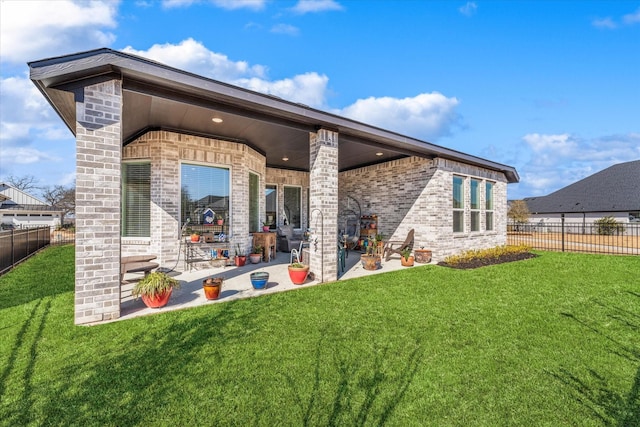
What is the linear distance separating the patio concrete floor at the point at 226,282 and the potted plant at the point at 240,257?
0.15 meters

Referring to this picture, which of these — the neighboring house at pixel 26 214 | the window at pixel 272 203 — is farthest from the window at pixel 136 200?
the neighboring house at pixel 26 214

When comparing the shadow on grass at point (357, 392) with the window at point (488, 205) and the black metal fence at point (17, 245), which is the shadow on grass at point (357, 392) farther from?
the window at point (488, 205)

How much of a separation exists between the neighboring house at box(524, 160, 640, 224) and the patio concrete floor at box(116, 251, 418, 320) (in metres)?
23.9

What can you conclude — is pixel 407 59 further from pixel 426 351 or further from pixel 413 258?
pixel 426 351

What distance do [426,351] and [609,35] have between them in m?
15.1

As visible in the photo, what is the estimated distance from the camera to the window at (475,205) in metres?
9.46

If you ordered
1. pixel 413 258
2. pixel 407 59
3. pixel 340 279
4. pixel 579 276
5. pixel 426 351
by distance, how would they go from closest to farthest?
pixel 426 351
pixel 340 279
pixel 579 276
pixel 413 258
pixel 407 59

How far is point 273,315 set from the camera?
3727 millimetres

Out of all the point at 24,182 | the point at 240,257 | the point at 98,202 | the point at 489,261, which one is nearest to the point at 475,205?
the point at 489,261

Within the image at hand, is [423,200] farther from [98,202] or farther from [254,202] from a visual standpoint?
[98,202]

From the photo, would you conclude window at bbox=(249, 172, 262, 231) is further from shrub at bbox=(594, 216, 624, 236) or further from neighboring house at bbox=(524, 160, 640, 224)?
neighboring house at bbox=(524, 160, 640, 224)

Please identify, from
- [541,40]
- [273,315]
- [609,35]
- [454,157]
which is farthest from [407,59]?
[273,315]

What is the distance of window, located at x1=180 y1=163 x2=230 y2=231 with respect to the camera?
22.0 ft

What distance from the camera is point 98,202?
137 inches
